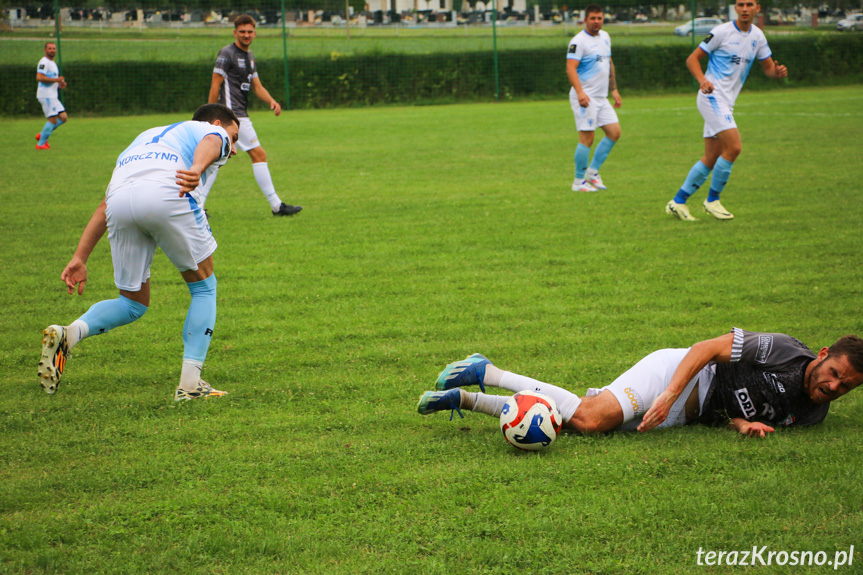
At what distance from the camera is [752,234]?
320 inches

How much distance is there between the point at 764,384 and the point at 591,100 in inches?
319

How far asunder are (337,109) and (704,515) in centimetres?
2520

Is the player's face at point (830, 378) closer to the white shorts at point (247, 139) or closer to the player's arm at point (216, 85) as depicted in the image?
the player's arm at point (216, 85)

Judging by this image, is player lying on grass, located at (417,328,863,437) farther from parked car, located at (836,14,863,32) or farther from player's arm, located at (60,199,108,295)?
parked car, located at (836,14,863,32)

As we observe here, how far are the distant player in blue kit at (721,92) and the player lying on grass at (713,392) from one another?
5.32 metres

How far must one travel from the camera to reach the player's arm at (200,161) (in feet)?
13.0

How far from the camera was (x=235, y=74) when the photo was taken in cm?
966

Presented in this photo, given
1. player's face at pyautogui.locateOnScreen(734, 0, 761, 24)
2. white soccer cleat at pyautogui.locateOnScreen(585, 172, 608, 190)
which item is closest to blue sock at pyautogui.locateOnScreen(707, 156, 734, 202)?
player's face at pyautogui.locateOnScreen(734, 0, 761, 24)

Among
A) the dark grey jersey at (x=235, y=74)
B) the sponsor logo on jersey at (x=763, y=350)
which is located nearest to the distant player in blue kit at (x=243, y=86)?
the dark grey jersey at (x=235, y=74)

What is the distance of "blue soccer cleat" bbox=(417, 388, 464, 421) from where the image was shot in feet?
12.9

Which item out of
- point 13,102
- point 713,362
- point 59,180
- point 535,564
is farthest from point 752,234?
point 13,102

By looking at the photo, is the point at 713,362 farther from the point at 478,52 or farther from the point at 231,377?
the point at 478,52

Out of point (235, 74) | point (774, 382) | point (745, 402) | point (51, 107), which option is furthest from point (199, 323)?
point (51, 107)

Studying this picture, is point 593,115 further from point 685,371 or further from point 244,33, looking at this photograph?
point 685,371
